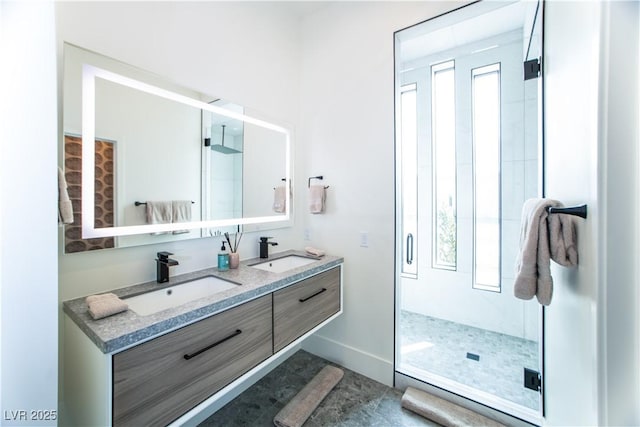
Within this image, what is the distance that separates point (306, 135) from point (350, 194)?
0.73m

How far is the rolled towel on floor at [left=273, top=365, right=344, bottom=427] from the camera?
5.13 ft

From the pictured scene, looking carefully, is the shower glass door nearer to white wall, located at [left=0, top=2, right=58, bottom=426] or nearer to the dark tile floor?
the dark tile floor

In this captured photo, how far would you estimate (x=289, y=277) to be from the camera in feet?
5.07

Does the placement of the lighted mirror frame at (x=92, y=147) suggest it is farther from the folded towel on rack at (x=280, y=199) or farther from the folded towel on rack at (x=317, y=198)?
the folded towel on rack at (x=317, y=198)

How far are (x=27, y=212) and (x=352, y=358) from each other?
215cm

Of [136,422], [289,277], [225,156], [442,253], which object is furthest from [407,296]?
[136,422]

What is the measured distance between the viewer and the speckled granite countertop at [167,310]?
0.87 meters

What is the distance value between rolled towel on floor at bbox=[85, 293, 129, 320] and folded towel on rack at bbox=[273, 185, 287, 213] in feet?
4.40

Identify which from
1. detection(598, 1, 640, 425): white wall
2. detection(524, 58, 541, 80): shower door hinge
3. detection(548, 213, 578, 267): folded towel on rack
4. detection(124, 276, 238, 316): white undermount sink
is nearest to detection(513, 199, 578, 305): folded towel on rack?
detection(548, 213, 578, 267): folded towel on rack

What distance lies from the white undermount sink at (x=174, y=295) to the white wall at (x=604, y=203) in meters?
1.42

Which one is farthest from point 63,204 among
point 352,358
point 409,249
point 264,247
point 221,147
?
point 409,249

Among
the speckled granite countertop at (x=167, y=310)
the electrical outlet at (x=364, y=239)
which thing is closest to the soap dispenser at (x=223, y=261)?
the speckled granite countertop at (x=167, y=310)

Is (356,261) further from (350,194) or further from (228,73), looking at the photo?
(228,73)

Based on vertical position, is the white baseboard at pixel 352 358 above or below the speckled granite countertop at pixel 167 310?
below
